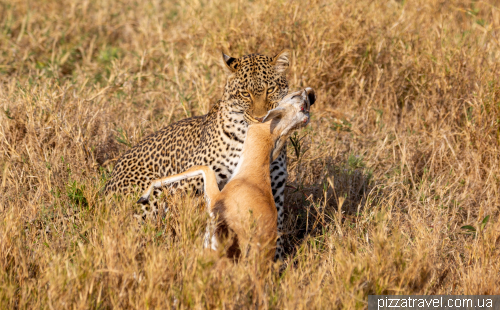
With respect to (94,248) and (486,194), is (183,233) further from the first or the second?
(486,194)

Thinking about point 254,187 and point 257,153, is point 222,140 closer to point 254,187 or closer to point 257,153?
point 257,153

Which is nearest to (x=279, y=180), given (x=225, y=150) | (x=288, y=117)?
(x=225, y=150)

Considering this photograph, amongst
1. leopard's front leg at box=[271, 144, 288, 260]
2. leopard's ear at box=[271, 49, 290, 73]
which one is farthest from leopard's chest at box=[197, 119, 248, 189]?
leopard's ear at box=[271, 49, 290, 73]

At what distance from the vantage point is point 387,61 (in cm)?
653

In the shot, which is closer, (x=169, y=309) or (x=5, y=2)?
(x=169, y=309)

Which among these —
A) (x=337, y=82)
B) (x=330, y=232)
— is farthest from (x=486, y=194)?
(x=337, y=82)

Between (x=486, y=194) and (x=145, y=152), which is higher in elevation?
(x=145, y=152)

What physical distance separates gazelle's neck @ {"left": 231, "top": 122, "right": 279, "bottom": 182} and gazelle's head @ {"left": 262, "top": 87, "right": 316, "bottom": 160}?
38 millimetres

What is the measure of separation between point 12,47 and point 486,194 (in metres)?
5.66

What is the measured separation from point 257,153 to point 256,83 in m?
0.79

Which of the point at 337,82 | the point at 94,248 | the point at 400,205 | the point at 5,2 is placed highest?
the point at 5,2

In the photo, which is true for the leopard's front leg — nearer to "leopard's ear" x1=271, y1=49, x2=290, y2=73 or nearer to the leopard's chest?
the leopard's chest

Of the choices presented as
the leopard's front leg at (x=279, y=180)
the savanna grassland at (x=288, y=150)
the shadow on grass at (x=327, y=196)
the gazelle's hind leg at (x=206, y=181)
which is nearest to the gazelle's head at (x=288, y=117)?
the leopard's front leg at (x=279, y=180)

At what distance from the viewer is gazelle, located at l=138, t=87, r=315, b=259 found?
3.42 meters
